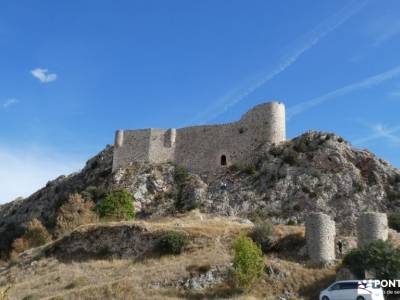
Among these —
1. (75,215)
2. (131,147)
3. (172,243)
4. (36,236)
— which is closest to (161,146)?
(131,147)

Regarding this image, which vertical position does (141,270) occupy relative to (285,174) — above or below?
below

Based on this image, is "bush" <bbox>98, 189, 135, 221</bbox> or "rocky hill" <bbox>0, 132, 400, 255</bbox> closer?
"bush" <bbox>98, 189, 135, 221</bbox>

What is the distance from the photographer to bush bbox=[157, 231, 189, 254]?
34562 mm

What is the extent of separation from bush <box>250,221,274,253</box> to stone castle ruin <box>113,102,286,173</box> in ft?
79.6

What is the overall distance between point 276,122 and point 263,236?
26823 millimetres

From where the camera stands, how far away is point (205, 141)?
60844mm

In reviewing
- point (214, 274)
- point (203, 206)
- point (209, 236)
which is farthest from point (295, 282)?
point (203, 206)

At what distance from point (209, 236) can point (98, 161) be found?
38807 millimetres

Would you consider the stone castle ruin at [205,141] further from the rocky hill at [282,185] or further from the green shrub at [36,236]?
the green shrub at [36,236]

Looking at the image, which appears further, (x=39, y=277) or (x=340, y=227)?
(x=340, y=227)

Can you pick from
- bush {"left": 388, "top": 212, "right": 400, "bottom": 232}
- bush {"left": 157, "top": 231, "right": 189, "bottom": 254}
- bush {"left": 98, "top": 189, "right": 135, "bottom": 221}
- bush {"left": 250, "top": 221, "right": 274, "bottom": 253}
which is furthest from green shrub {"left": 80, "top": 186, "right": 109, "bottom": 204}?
bush {"left": 388, "top": 212, "right": 400, "bottom": 232}

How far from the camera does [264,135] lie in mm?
58562

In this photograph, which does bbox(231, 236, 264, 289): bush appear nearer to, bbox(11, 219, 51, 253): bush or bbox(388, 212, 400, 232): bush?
A: bbox(388, 212, 400, 232): bush

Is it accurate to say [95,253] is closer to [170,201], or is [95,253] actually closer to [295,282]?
[295,282]
